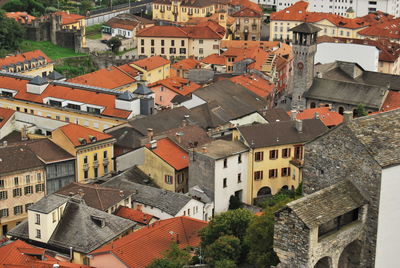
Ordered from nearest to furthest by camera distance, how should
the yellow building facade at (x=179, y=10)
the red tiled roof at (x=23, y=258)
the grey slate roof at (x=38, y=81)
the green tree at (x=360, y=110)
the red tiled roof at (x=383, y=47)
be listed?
the red tiled roof at (x=23, y=258), the green tree at (x=360, y=110), the grey slate roof at (x=38, y=81), the red tiled roof at (x=383, y=47), the yellow building facade at (x=179, y=10)

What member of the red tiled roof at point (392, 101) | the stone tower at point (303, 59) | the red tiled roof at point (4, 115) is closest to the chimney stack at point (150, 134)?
the red tiled roof at point (4, 115)

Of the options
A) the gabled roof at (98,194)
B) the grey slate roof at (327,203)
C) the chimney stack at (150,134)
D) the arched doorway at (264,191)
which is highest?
the grey slate roof at (327,203)

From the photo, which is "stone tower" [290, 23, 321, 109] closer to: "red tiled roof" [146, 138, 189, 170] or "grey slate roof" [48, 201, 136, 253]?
"red tiled roof" [146, 138, 189, 170]

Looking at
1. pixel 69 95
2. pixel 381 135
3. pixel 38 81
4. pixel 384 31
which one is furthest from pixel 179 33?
pixel 381 135

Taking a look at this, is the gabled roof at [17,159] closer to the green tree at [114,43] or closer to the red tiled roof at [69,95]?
the red tiled roof at [69,95]

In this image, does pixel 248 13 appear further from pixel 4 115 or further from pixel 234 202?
pixel 234 202

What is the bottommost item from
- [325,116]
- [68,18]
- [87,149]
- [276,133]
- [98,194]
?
[87,149]

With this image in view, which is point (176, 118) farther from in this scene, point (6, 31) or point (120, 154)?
point (6, 31)
